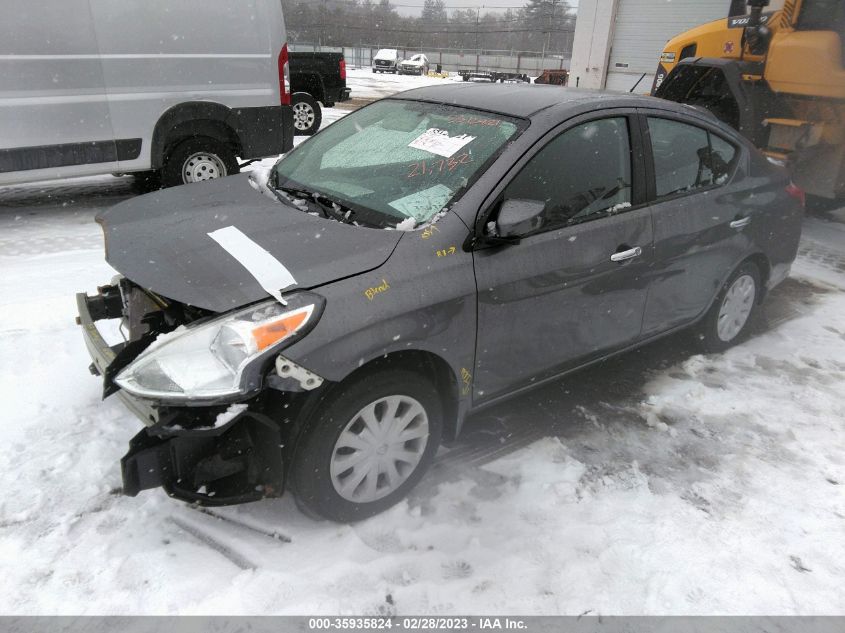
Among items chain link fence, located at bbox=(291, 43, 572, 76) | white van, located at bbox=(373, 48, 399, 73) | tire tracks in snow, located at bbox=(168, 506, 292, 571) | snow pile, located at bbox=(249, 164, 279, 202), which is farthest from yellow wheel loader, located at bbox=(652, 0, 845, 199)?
chain link fence, located at bbox=(291, 43, 572, 76)

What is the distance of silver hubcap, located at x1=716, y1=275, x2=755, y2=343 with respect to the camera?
4121 millimetres

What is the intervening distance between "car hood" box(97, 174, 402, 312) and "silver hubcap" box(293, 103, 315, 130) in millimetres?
9493

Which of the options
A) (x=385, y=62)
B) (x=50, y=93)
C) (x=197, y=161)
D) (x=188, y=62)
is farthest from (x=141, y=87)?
(x=385, y=62)

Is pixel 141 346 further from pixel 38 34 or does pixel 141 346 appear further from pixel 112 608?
pixel 38 34

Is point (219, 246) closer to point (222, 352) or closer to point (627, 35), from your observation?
point (222, 352)

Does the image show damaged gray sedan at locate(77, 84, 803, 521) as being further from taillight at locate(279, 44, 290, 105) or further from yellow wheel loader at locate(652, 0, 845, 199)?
yellow wheel loader at locate(652, 0, 845, 199)

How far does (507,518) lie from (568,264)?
122cm

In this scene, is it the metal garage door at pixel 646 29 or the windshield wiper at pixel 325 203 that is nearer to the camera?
the windshield wiper at pixel 325 203

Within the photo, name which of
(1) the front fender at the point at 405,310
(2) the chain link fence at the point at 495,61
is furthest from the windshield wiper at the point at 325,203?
(2) the chain link fence at the point at 495,61

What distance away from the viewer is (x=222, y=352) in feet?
6.98

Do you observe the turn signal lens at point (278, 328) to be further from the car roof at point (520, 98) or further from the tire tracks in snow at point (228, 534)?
the car roof at point (520, 98)

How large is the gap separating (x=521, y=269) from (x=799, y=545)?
5.62ft

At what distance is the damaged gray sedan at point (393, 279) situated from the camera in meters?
2.16

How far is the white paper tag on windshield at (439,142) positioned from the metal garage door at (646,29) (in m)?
12.4
